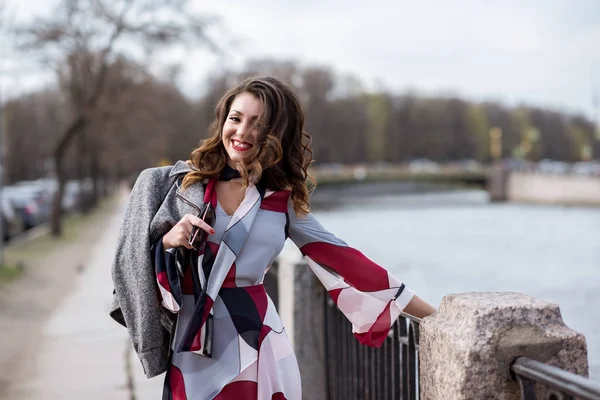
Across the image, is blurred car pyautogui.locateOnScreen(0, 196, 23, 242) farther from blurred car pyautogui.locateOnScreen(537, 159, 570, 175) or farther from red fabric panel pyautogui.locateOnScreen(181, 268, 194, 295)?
blurred car pyautogui.locateOnScreen(537, 159, 570, 175)

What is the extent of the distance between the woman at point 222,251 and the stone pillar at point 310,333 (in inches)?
87.6

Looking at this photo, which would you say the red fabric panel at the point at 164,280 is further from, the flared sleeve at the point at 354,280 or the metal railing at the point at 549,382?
the metal railing at the point at 549,382

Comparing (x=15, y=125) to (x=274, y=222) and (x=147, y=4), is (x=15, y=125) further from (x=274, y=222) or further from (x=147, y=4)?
(x=274, y=222)

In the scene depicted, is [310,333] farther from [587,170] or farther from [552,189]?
[587,170]

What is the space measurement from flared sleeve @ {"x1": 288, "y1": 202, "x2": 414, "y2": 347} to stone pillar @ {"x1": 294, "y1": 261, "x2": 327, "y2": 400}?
2055mm

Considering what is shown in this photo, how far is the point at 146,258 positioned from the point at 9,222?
20.6 m

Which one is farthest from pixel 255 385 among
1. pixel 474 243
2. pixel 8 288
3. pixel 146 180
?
pixel 474 243

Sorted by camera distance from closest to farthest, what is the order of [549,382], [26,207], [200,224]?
[549,382], [200,224], [26,207]

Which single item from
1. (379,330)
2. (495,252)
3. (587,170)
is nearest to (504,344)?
(379,330)

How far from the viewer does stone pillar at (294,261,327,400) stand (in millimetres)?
4867

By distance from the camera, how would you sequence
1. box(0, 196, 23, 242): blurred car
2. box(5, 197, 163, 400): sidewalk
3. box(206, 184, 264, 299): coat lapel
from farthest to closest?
box(0, 196, 23, 242): blurred car → box(5, 197, 163, 400): sidewalk → box(206, 184, 264, 299): coat lapel

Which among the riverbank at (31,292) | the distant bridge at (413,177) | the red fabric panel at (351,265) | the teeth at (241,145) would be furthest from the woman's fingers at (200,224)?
the distant bridge at (413,177)

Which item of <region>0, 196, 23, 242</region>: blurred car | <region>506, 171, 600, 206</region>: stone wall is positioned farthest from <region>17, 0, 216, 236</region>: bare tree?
<region>506, 171, 600, 206</region>: stone wall

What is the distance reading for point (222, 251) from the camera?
2.44m
